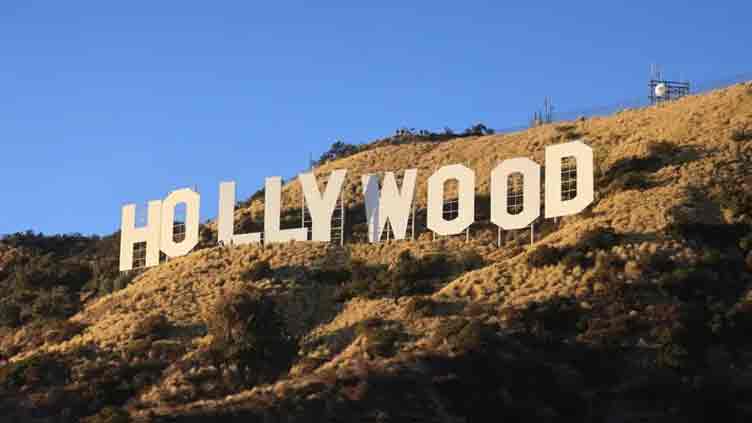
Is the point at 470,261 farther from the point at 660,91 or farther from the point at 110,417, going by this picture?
the point at 660,91

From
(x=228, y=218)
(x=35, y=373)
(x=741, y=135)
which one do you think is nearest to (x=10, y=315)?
(x=228, y=218)

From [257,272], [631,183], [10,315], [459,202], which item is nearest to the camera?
[459,202]

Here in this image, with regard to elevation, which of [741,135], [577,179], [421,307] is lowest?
[421,307]

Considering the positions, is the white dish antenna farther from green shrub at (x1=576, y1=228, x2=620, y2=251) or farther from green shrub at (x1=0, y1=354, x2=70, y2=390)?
green shrub at (x1=0, y1=354, x2=70, y2=390)

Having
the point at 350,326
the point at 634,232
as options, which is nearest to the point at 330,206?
the point at 350,326

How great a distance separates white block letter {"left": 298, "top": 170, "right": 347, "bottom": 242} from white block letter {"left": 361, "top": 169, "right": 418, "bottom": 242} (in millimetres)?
1611

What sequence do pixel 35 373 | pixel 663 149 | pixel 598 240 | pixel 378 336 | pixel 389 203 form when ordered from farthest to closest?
pixel 663 149, pixel 389 203, pixel 598 240, pixel 35 373, pixel 378 336

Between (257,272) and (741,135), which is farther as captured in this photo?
(741,135)

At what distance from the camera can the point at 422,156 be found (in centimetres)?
10156

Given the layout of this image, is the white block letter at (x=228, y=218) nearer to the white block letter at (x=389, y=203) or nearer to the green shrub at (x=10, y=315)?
the white block letter at (x=389, y=203)

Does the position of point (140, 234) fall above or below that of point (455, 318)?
above

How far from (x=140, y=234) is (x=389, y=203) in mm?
15973

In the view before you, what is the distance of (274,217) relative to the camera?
278 ft

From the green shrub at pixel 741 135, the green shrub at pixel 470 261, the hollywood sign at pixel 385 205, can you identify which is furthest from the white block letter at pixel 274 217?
the green shrub at pixel 741 135
